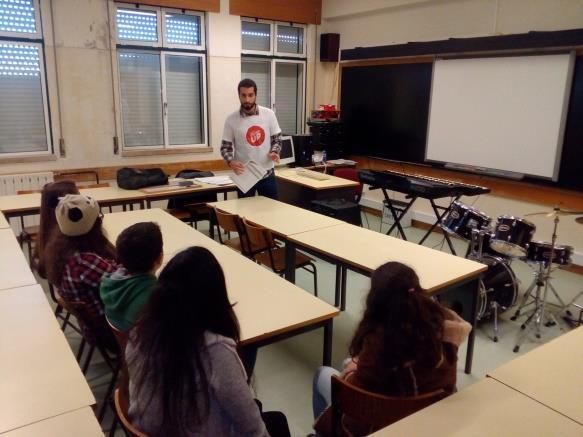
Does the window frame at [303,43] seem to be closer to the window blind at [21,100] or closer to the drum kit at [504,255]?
the window blind at [21,100]

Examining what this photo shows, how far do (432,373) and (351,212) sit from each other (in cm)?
309

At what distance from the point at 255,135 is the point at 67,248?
7.35 feet

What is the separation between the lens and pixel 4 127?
5.07m

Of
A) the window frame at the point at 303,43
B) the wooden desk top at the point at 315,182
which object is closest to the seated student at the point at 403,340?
the wooden desk top at the point at 315,182

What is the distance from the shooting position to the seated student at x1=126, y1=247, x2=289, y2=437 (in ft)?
3.96

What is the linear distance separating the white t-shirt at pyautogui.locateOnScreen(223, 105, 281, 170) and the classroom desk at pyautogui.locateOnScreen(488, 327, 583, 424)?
2.88 metres

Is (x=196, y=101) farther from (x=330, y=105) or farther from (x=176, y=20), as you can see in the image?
(x=330, y=105)

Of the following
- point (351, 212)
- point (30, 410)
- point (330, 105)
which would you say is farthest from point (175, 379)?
point (330, 105)

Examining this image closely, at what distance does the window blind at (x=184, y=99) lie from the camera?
19.7 ft

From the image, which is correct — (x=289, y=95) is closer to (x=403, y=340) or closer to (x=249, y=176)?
(x=249, y=176)

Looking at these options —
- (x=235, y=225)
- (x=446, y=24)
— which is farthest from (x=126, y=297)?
(x=446, y=24)

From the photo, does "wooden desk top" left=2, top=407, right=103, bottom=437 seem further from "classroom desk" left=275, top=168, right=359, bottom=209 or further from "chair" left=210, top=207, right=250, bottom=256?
"classroom desk" left=275, top=168, right=359, bottom=209

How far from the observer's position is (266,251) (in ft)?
11.7

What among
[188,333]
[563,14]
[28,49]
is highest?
[563,14]
